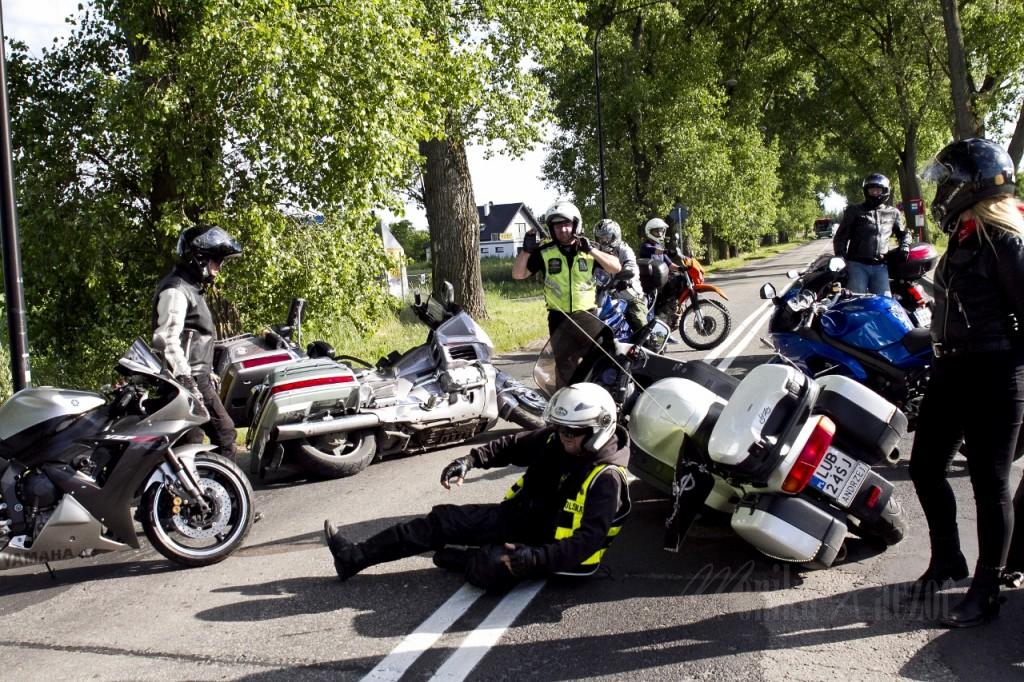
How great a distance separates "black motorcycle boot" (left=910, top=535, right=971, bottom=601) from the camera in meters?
4.05

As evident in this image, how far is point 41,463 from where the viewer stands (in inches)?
187

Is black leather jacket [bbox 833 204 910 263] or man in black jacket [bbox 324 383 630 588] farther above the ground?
black leather jacket [bbox 833 204 910 263]

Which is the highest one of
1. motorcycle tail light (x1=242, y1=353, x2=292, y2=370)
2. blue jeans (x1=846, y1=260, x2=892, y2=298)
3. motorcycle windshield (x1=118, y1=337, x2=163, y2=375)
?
blue jeans (x1=846, y1=260, x2=892, y2=298)

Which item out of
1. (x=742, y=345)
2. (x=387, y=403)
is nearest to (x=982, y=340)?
(x=387, y=403)

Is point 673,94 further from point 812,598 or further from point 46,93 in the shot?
point 812,598

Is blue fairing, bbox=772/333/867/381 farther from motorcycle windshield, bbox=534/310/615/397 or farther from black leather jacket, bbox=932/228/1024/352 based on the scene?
black leather jacket, bbox=932/228/1024/352

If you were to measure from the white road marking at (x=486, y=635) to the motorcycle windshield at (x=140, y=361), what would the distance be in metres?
2.41

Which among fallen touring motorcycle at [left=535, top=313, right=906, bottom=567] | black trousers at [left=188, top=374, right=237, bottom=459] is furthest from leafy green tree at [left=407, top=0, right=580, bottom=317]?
fallen touring motorcycle at [left=535, top=313, right=906, bottom=567]

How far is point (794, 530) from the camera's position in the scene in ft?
13.4

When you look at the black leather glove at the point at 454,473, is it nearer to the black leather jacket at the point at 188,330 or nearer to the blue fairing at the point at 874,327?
the black leather jacket at the point at 188,330

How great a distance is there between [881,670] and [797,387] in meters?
1.32

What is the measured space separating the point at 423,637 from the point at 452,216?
13.1 metres

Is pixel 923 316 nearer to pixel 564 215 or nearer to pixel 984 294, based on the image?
pixel 564 215

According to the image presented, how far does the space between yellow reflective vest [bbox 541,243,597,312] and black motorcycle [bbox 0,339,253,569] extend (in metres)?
3.07
